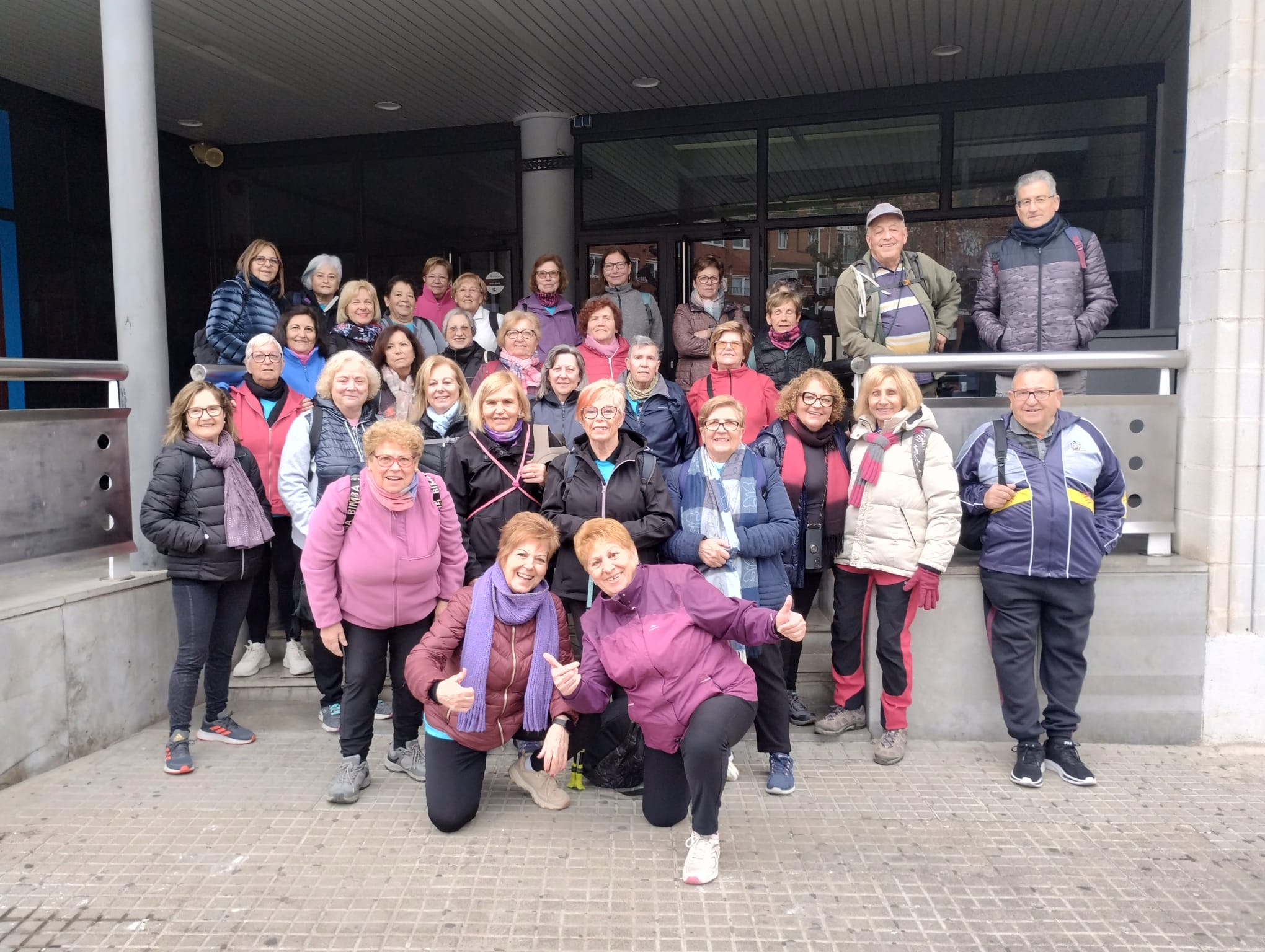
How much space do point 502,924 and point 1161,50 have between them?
27.4 feet

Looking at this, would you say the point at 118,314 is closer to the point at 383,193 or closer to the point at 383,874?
the point at 383,874

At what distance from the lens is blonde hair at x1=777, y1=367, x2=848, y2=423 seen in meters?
4.41

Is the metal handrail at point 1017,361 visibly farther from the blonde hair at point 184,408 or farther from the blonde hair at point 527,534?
the blonde hair at point 184,408

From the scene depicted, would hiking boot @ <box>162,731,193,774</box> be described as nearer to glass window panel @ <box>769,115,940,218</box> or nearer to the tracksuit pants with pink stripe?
the tracksuit pants with pink stripe

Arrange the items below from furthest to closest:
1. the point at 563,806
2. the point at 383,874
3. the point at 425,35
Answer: the point at 425,35 < the point at 563,806 < the point at 383,874

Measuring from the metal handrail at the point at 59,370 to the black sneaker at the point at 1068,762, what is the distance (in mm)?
4785

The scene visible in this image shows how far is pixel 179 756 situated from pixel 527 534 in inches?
79.3

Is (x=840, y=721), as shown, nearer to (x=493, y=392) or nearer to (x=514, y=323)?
(x=493, y=392)

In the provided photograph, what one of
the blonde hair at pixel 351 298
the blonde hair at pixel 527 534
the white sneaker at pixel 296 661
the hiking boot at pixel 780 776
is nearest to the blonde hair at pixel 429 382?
the blonde hair at pixel 527 534

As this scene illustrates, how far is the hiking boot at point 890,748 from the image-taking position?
14.0 feet

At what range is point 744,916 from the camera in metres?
3.03

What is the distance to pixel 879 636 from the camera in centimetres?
434

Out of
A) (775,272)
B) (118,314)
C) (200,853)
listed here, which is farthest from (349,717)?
(775,272)

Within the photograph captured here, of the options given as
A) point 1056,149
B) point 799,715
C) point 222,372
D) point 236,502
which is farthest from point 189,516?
point 1056,149
